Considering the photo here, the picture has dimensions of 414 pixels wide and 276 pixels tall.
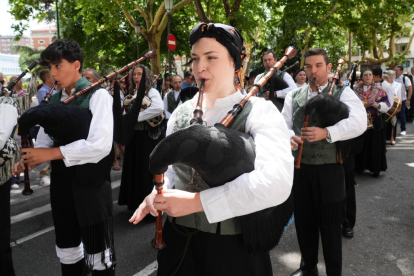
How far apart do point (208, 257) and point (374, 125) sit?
622cm

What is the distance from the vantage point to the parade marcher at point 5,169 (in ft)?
8.59

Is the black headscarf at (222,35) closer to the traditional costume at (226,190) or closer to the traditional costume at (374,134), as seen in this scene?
the traditional costume at (226,190)

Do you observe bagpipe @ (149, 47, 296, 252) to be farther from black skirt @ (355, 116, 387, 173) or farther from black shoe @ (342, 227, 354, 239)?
black skirt @ (355, 116, 387, 173)

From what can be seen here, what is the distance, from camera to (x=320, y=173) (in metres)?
2.85

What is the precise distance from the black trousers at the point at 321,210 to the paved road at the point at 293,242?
54 cm

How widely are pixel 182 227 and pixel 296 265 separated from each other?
2.22 m

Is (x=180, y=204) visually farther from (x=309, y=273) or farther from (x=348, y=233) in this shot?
(x=348, y=233)

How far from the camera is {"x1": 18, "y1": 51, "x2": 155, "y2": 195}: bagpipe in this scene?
2.29m

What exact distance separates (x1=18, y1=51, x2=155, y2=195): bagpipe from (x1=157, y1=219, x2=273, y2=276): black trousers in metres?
1.12

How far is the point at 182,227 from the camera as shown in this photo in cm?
166

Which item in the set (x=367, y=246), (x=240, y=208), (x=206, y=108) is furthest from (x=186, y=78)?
(x=240, y=208)

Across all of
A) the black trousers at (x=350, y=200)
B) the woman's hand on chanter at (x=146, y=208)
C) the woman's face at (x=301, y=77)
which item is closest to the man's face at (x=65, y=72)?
the woman's hand on chanter at (x=146, y=208)

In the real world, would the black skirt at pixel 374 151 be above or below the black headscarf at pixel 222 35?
below

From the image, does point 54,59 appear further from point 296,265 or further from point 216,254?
point 296,265
